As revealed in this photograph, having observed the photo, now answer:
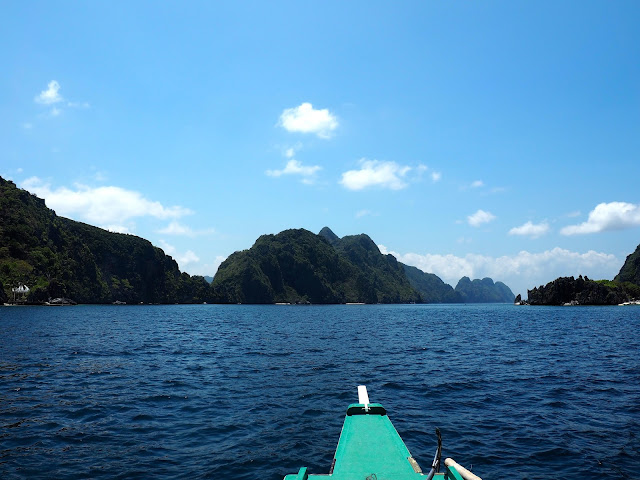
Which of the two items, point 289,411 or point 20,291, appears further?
point 20,291

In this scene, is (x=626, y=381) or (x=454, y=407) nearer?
(x=454, y=407)

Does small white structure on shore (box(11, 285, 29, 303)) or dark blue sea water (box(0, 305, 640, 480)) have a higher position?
small white structure on shore (box(11, 285, 29, 303))

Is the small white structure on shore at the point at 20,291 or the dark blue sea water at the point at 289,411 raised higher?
the small white structure on shore at the point at 20,291

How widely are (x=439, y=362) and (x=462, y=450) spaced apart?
786 inches

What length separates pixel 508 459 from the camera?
1298cm

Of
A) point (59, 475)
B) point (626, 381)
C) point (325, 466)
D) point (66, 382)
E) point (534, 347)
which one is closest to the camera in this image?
point (59, 475)

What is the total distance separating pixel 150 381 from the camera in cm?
2489

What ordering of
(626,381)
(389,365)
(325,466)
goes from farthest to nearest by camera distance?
(389,365)
(626,381)
(325,466)

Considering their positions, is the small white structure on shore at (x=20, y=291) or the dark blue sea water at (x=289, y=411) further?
the small white structure on shore at (x=20, y=291)

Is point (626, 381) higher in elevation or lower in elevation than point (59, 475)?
lower

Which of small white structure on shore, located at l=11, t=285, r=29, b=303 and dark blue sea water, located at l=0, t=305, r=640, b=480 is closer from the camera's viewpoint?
dark blue sea water, located at l=0, t=305, r=640, b=480

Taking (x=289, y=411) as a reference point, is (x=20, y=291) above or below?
above

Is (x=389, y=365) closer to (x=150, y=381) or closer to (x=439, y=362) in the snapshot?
(x=439, y=362)

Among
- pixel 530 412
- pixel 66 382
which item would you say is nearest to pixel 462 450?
pixel 530 412
